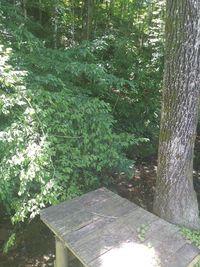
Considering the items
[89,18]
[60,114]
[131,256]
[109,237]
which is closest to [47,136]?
[60,114]

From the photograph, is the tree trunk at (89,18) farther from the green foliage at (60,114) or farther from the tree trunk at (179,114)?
the tree trunk at (179,114)

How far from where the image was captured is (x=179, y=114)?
9.58 ft

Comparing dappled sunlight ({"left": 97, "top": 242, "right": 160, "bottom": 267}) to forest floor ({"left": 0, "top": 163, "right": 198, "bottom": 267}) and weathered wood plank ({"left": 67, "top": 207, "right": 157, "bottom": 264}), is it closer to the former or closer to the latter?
weathered wood plank ({"left": 67, "top": 207, "right": 157, "bottom": 264})

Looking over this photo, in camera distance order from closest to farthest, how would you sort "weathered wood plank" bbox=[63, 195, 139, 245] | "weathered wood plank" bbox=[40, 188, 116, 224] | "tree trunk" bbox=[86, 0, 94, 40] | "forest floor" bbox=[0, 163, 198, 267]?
"weathered wood plank" bbox=[63, 195, 139, 245], "weathered wood plank" bbox=[40, 188, 116, 224], "forest floor" bbox=[0, 163, 198, 267], "tree trunk" bbox=[86, 0, 94, 40]

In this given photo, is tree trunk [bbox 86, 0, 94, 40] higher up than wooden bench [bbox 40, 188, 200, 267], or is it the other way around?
tree trunk [bbox 86, 0, 94, 40]

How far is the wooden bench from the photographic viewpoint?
2.02 meters

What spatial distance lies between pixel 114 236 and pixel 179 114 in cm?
138

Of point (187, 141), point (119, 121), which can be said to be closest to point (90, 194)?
point (187, 141)

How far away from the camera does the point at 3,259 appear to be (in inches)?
138

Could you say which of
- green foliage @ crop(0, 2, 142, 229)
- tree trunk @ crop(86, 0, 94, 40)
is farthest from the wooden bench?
tree trunk @ crop(86, 0, 94, 40)

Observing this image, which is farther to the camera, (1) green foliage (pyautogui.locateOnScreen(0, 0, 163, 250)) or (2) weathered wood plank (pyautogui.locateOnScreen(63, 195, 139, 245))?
(1) green foliage (pyautogui.locateOnScreen(0, 0, 163, 250))

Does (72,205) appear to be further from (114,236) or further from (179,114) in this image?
(179,114)

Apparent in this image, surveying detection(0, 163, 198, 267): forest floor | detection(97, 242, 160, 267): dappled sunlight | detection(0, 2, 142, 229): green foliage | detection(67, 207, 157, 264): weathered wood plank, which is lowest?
detection(0, 163, 198, 267): forest floor

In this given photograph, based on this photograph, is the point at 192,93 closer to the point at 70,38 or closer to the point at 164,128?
the point at 164,128
